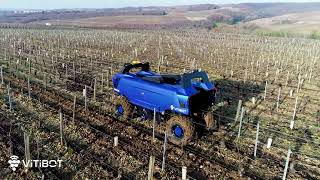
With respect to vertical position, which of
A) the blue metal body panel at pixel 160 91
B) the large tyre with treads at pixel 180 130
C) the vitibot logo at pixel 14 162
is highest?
the blue metal body panel at pixel 160 91

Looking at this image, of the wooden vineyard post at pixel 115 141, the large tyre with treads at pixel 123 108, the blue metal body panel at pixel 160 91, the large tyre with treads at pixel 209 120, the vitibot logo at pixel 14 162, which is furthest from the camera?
the large tyre with treads at pixel 123 108

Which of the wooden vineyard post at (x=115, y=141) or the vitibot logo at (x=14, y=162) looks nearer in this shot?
the vitibot logo at (x=14, y=162)

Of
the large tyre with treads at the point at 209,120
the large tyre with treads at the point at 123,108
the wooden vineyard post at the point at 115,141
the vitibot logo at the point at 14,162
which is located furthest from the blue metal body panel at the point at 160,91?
the vitibot logo at the point at 14,162

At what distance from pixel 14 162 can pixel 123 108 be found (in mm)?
4317

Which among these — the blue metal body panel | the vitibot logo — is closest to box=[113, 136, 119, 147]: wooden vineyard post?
the blue metal body panel

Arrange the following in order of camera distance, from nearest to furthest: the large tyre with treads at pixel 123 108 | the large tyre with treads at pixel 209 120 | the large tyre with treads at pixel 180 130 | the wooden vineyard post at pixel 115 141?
1. the wooden vineyard post at pixel 115 141
2. the large tyre with treads at pixel 180 130
3. the large tyre with treads at pixel 209 120
4. the large tyre with treads at pixel 123 108

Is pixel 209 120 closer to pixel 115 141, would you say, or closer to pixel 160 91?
pixel 160 91

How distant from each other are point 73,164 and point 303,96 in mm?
11964

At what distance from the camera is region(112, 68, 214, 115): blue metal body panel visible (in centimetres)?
1028

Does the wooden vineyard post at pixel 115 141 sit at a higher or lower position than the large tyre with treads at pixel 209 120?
lower

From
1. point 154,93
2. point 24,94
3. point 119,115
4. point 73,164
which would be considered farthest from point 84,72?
point 73,164

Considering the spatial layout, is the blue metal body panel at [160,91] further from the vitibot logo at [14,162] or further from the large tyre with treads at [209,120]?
Answer: the vitibot logo at [14,162]

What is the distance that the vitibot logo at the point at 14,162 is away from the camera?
28.0ft

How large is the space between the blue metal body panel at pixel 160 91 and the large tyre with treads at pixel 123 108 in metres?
0.16
